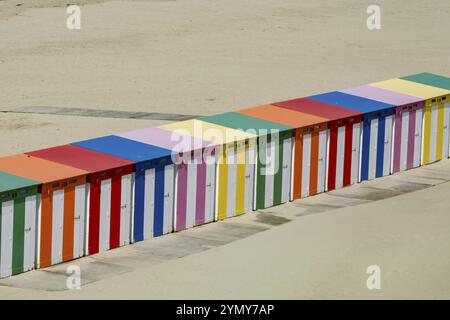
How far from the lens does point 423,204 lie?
21328mm

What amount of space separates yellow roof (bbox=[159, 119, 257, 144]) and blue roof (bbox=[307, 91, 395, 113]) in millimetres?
2669

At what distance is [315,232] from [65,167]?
3540mm

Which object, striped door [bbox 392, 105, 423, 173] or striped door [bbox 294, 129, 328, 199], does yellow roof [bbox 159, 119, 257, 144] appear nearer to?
striped door [bbox 294, 129, 328, 199]

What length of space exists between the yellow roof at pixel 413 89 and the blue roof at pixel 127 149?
5.93m

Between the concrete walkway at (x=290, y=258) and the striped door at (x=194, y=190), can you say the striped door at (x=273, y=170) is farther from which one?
the striped door at (x=194, y=190)

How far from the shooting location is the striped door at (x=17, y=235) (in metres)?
17.4

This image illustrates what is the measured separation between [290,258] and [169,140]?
3008 mm

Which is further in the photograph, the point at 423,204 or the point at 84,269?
the point at 423,204

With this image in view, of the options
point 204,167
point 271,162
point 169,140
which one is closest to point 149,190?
point 204,167

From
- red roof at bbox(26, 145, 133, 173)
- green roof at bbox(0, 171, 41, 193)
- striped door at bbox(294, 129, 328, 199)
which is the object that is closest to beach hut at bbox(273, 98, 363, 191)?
striped door at bbox(294, 129, 328, 199)
